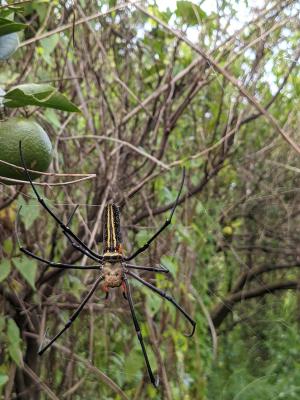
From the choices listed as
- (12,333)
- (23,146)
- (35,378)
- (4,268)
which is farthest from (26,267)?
(23,146)

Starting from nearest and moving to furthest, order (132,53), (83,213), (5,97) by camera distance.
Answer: (5,97), (83,213), (132,53)

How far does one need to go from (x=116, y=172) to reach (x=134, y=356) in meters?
0.68

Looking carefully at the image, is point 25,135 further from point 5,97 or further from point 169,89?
point 169,89

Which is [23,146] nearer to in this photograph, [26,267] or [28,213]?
[28,213]

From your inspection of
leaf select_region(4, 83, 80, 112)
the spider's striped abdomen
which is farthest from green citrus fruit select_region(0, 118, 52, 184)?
the spider's striped abdomen

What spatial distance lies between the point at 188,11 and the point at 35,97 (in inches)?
43.7

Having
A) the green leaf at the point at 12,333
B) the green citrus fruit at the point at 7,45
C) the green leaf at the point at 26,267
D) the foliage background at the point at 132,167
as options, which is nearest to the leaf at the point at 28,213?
the foliage background at the point at 132,167

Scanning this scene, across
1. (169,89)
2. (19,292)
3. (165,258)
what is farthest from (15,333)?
(169,89)

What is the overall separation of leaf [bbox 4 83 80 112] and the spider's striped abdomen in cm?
31

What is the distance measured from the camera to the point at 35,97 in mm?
732

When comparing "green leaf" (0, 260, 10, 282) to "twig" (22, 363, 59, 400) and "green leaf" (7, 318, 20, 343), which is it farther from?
"twig" (22, 363, 59, 400)

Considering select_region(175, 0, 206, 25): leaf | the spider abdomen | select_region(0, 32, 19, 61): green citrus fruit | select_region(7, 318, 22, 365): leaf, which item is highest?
select_region(175, 0, 206, 25): leaf

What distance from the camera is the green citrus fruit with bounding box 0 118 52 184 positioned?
79cm

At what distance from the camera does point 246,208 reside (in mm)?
3389
